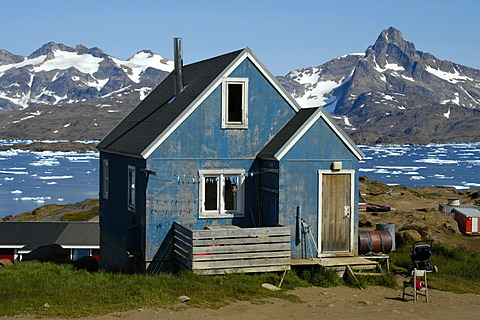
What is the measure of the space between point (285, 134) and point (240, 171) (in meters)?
1.87

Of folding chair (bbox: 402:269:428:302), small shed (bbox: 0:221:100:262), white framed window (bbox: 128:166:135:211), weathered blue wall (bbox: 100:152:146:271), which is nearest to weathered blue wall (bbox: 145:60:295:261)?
weathered blue wall (bbox: 100:152:146:271)

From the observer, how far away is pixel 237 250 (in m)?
17.5

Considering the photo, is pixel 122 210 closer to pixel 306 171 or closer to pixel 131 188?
pixel 131 188

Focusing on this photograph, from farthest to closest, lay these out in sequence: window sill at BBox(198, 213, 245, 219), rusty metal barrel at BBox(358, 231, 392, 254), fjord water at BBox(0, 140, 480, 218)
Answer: fjord water at BBox(0, 140, 480, 218), rusty metal barrel at BBox(358, 231, 392, 254), window sill at BBox(198, 213, 245, 219)

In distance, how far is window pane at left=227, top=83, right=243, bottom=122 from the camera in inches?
824

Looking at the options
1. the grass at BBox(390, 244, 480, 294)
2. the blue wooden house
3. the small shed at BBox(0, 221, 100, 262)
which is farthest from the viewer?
the small shed at BBox(0, 221, 100, 262)

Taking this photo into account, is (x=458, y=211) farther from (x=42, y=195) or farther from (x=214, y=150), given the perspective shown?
(x=42, y=195)

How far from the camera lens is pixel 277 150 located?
19375 millimetres

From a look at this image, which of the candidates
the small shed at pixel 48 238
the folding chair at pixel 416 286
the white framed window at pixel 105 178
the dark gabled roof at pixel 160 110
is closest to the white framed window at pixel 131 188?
the dark gabled roof at pixel 160 110

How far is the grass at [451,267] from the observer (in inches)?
706

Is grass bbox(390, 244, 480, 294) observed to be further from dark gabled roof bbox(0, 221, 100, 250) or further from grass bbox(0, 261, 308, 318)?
dark gabled roof bbox(0, 221, 100, 250)

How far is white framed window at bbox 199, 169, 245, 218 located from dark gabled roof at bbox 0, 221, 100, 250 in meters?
22.7

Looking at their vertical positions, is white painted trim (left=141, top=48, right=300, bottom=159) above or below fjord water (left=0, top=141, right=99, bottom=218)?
above

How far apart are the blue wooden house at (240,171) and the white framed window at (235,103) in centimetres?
3
